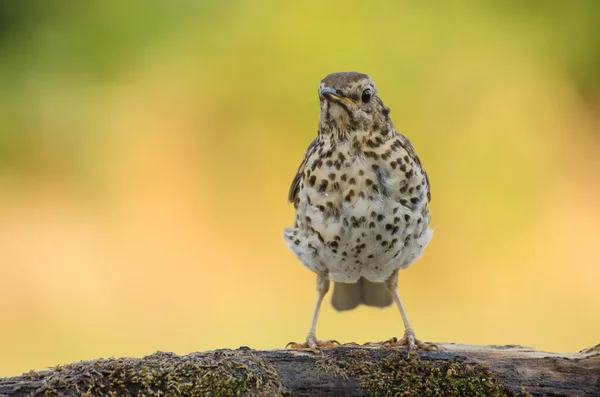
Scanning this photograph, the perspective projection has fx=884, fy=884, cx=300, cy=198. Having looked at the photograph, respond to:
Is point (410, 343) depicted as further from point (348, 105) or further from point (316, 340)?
point (348, 105)

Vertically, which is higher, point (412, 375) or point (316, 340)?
point (316, 340)

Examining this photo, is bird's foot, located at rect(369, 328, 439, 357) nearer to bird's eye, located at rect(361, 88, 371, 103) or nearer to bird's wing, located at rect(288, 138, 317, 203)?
bird's wing, located at rect(288, 138, 317, 203)

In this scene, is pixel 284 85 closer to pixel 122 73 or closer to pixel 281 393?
pixel 122 73

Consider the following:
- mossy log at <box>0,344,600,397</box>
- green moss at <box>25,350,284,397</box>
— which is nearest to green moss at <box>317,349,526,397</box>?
mossy log at <box>0,344,600,397</box>

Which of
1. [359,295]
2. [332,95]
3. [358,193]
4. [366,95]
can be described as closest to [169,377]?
[358,193]

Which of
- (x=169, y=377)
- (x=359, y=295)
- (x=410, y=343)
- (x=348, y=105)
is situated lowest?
(x=169, y=377)

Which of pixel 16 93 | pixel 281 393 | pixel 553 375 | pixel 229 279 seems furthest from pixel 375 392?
pixel 16 93
